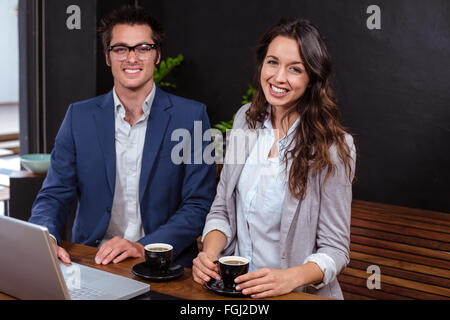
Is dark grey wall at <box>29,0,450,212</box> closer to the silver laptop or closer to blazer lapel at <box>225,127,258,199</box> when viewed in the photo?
blazer lapel at <box>225,127,258,199</box>

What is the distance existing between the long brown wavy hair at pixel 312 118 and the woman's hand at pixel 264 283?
1.27 feet

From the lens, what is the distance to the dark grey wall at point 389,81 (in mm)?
4770

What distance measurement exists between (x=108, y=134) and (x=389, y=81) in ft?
11.4

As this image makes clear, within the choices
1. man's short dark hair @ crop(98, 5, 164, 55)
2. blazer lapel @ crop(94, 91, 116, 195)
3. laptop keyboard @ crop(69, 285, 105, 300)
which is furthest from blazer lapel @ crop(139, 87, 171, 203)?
laptop keyboard @ crop(69, 285, 105, 300)

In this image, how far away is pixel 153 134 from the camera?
7.38 feet

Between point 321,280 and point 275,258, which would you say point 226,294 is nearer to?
point 321,280

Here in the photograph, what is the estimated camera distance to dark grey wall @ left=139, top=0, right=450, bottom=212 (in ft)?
15.6

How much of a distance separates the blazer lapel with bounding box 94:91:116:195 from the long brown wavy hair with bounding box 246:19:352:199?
0.74 m

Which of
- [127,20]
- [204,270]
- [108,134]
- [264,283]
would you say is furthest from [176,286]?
[127,20]

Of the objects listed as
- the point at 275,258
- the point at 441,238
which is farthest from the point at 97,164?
the point at 441,238

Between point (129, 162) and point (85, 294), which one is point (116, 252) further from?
point (129, 162)

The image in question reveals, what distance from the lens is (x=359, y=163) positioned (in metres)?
5.20

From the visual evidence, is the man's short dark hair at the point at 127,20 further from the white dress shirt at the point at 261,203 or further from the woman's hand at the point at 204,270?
the woman's hand at the point at 204,270

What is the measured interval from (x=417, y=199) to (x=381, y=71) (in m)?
1.26
